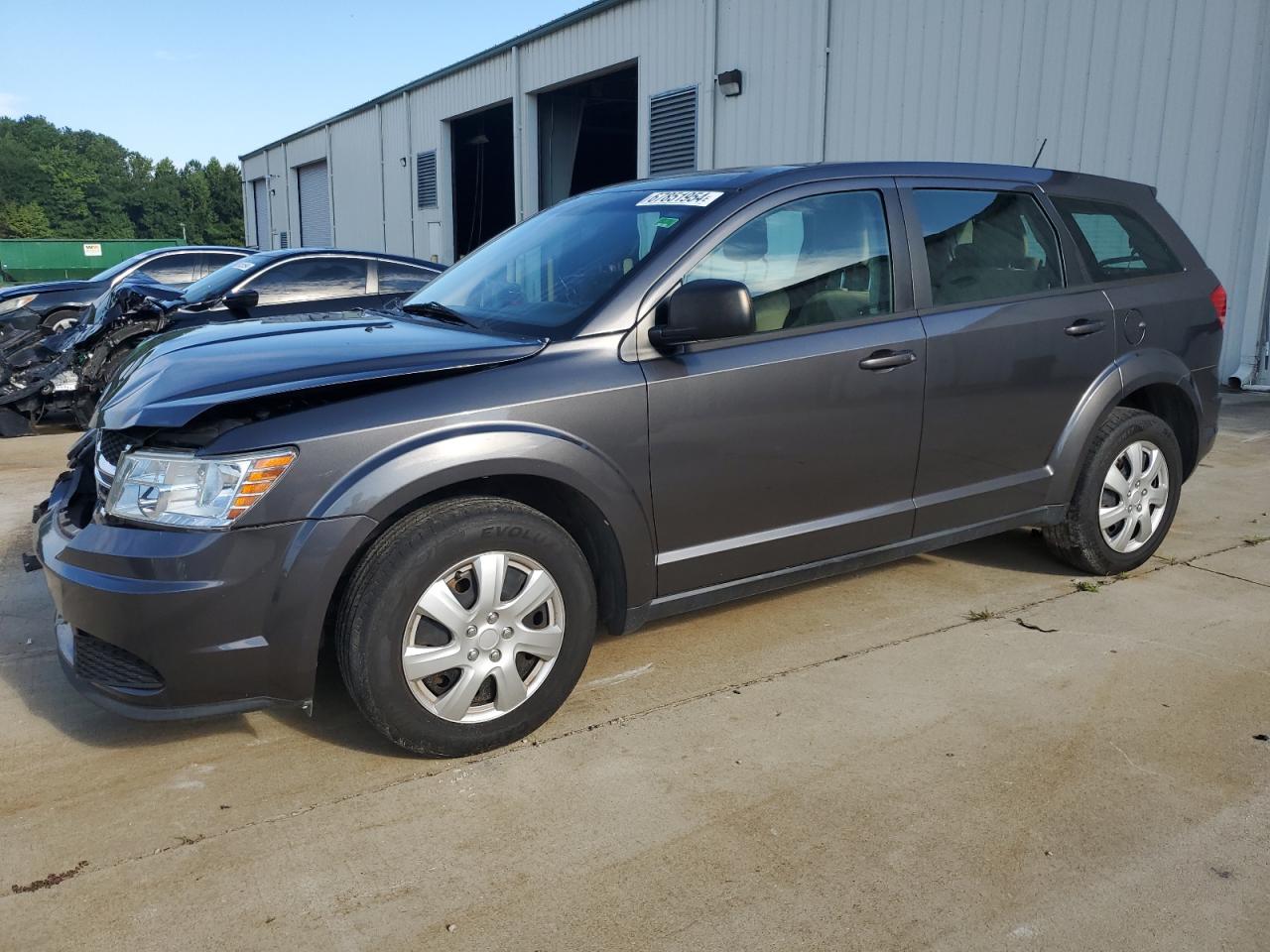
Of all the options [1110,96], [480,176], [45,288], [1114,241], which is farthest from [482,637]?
[480,176]

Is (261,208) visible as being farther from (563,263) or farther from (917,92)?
(563,263)

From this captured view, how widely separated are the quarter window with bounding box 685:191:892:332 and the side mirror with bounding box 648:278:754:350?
0.76 feet

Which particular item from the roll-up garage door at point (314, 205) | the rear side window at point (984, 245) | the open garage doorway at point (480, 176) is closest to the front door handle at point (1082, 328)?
the rear side window at point (984, 245)

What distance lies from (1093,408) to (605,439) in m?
2.35

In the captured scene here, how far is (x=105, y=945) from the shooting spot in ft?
7.23

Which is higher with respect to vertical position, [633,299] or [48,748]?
[633,299]

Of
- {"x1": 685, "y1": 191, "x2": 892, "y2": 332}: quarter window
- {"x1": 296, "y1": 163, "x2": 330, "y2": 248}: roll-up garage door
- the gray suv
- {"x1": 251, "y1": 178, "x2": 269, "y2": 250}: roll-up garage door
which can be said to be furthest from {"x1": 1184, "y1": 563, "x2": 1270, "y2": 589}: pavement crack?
{"x1": 251, "y1": 178, "x2": 269, "y2": 250}: roll-up garage door

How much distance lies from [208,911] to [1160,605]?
3.74 metres

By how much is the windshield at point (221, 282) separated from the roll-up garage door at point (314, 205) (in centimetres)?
2276

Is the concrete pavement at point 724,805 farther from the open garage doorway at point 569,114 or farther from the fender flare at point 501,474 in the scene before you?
the open garage doorway at point 569,114

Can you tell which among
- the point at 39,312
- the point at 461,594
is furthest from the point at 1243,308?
the point at 39,312

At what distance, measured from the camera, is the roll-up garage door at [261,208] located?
37.3 meters

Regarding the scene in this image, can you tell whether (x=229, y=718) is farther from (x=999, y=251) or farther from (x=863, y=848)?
(x=999, y=251)

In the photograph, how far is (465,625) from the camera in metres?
2.87
